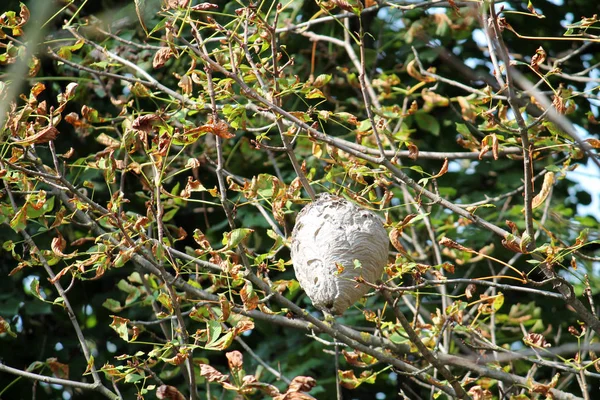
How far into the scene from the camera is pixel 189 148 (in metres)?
3.65

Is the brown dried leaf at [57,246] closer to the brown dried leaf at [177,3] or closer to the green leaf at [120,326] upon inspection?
the green leaf at [120,326]

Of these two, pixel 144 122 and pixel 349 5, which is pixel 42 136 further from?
pixel 349 5

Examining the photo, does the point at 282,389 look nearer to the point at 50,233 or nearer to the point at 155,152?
the point at 50,233

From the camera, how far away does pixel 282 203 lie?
2.21 m

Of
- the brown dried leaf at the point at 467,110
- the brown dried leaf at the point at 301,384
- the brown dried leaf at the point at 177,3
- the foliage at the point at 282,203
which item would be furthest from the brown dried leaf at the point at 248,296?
the brown dried leaf at the point at 467,110

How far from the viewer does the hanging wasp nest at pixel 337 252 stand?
2.13m

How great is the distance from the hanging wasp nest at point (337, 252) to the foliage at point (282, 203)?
2.4 inches

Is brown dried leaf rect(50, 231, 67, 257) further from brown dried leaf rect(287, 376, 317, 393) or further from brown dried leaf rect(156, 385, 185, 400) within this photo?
brown dried leaf rect(287, 376, 317, 393)

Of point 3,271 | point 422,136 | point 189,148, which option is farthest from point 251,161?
point 3,271

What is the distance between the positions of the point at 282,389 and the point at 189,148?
1139mm

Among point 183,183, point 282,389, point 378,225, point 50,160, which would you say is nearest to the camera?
point 378,225

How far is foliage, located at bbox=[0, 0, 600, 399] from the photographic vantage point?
2.29 meters

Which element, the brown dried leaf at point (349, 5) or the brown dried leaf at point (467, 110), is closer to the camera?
the brown dried leaf at point (349, 5)

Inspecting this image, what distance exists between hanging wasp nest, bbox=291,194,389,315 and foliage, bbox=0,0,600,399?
6 cm
